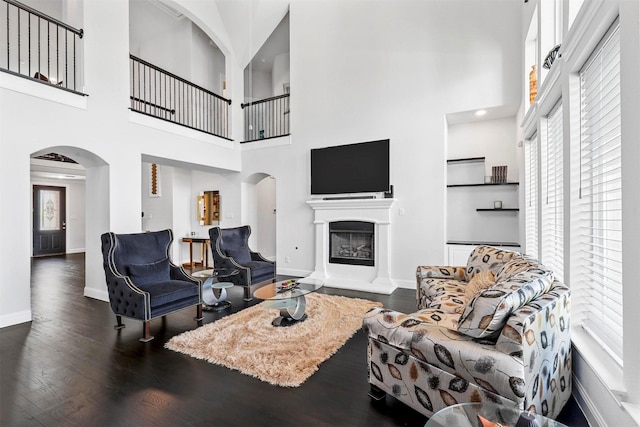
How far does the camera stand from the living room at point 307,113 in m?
3.92

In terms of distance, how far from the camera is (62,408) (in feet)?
6.72

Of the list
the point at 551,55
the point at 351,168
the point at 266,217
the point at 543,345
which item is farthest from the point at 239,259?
the point at 551,55

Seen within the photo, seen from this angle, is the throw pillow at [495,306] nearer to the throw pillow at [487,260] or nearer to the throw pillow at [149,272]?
the throw pillow at [487,260]

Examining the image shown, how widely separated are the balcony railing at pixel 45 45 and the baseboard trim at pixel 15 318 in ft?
9.42

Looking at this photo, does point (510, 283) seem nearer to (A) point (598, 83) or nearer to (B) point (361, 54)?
(A) point (598, 83)

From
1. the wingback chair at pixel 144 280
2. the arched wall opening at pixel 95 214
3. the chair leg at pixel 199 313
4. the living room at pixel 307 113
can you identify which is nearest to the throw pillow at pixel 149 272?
the wingback chair at pixel 144 280

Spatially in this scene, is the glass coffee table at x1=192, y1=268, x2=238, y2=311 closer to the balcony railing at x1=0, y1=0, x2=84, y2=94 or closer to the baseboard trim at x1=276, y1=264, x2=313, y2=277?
the baseboard trim at x1=276, y1=264, x2=313, y2=277

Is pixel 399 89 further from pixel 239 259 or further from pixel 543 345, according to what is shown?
pixel 543 345

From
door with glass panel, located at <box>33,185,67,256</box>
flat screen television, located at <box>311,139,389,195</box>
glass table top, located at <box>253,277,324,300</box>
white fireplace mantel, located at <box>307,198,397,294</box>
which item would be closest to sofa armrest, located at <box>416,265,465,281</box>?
glass table top, located at <box>253,277,324,300</box>

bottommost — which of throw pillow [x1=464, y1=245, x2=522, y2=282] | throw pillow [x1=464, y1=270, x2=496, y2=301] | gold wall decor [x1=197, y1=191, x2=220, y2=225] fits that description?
throw pillow [x1=464, y1=270, x2=496, y2=301]

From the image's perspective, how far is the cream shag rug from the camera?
2.50 m

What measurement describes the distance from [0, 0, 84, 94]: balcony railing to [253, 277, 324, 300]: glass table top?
380cm

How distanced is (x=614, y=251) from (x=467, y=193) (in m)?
3.74

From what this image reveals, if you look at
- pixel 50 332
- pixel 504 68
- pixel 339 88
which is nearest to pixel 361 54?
pixel 339 88
